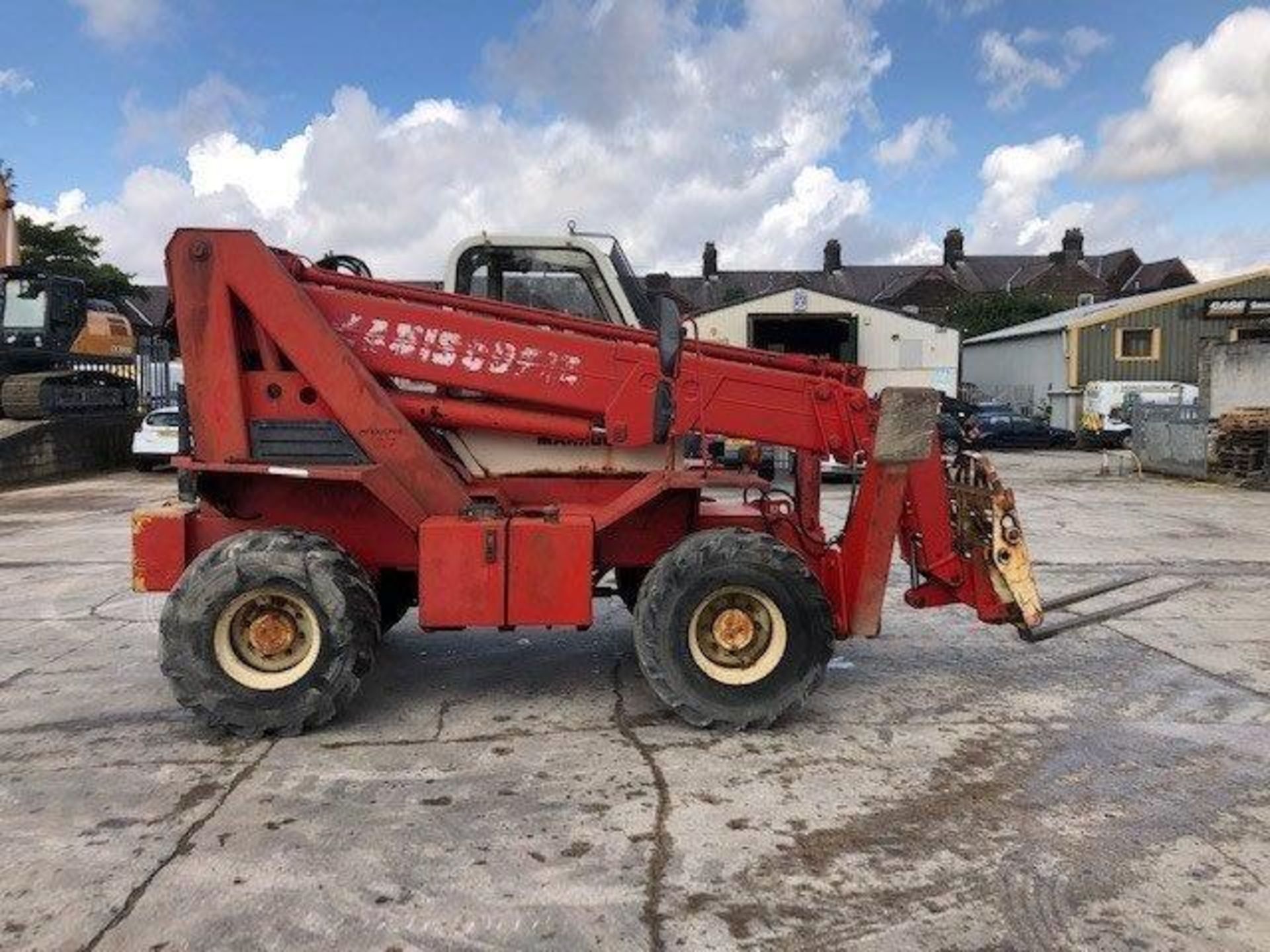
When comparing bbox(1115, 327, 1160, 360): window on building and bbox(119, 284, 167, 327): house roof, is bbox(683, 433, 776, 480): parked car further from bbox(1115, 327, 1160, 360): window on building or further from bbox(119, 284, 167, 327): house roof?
bbox(119, 284, 167, 327): house roof

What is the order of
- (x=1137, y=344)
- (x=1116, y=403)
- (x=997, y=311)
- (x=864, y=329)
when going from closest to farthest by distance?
1. (x=1116, y=403)
2. (x=864, y=329)
3. (x=1137, y=344)
4. (x=997, y=311)

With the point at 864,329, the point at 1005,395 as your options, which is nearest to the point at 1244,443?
the point at 864,329

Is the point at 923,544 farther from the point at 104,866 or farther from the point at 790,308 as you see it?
the point at 790,308

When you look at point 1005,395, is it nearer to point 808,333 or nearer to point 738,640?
point 808,333

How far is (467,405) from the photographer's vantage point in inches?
224

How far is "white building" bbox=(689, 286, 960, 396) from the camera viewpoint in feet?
119

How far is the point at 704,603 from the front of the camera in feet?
17.2

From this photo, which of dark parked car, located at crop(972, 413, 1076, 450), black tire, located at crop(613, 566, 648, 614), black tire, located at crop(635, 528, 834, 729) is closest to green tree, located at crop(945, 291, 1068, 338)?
dark parked car, located at crop(972, 413, 1076, 450)

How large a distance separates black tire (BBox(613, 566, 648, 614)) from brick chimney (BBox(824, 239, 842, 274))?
229 ft

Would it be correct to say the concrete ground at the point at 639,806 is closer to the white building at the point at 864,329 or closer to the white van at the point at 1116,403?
the white van at the point at 1116,403

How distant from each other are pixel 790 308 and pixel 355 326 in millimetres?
32247

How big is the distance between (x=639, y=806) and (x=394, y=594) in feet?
9.11

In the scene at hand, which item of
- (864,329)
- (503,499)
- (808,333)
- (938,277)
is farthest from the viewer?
(938,277)

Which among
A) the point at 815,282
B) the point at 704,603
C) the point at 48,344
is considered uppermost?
the point at 815,282
